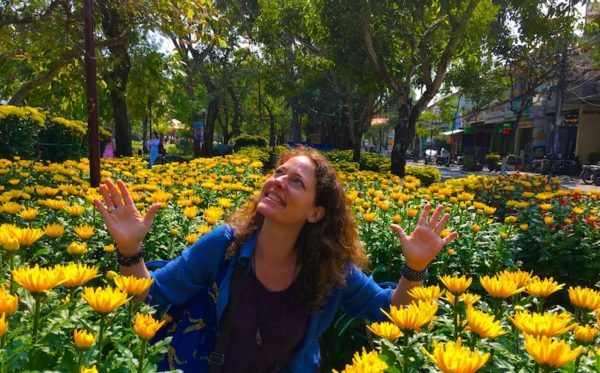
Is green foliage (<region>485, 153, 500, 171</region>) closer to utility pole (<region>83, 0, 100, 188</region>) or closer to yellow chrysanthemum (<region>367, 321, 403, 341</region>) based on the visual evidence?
utility pole (<region>83, 0, 100, 188</region>)

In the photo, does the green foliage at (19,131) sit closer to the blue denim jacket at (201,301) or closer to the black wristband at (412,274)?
the blue denim jacket at (201,301)

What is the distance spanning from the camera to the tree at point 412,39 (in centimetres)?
1187

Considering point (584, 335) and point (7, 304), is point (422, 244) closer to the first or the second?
point (584, 335)

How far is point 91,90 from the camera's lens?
4629mm

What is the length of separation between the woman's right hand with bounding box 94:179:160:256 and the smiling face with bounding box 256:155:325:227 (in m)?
0.49

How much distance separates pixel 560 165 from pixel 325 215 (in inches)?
1002

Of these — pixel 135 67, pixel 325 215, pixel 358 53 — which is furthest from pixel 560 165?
pixel 325 215

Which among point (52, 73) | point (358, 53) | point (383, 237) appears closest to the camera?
point (383, 237)

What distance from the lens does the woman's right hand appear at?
2.13 meters

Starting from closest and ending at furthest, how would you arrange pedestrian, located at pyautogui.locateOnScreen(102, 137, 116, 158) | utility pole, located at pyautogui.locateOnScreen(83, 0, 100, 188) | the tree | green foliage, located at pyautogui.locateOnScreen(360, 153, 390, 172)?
1. utility pole, located at pyautogui.locateOnScreen(83, 0, 100, 188)
2. the tree
3. pedestrian, located at pyautogui.locateOnScreen(102, 137, 116, 158)
4. green foliage, located at pyautogui.locateOnScreen(360, 153, 390, 172)

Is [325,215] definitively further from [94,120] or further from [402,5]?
[402,5]

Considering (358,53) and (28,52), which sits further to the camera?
(358,53)

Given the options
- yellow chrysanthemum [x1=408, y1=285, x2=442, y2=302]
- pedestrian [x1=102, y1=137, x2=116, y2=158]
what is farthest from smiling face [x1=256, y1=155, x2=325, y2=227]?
pedestrian [x1=102, y1=137, x2=116, y2=158]

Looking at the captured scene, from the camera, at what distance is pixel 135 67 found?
6.55 meters
